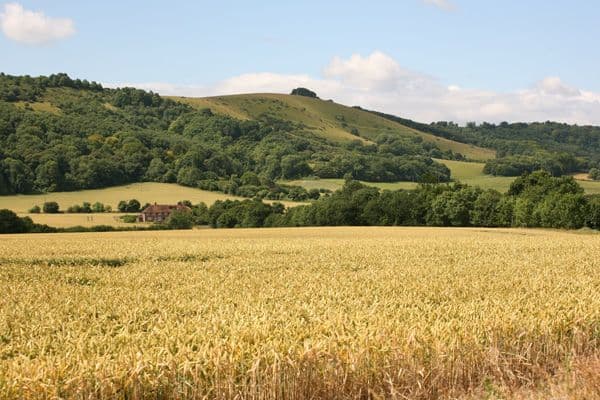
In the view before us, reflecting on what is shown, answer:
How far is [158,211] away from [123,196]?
21737 millimetres

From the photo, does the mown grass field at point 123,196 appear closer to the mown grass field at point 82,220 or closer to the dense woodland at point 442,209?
the mown grass field at point 82,220

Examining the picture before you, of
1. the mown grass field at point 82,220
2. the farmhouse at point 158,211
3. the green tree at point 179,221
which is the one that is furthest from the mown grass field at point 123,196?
the green tree at point 179,221

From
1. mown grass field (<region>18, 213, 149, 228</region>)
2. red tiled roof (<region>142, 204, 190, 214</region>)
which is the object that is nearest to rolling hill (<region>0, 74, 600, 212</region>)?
red tiled roof (<region>142, 204, 190, 214</region>)

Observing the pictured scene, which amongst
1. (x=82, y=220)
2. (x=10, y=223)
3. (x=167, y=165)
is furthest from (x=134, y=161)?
(x=10, y=223)

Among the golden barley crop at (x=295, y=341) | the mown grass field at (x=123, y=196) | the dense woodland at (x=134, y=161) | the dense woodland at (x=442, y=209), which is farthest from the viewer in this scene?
the dense woodland at (x=134, y=161)

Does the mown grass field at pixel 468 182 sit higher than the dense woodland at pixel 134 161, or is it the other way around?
the dense woodland at pixel 134 161

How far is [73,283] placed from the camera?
1880cm

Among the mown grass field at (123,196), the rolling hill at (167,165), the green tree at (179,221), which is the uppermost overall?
the rolling hill at (167,165)

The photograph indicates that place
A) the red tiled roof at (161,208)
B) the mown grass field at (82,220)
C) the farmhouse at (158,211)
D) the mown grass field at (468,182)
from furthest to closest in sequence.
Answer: the mown grass field at (468,182)
the red tiled roof at (161,208)
the farmhouse at (158,211)
the mown grass field at (82,220)

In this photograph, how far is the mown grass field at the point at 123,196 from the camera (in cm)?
11838

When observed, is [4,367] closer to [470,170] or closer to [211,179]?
[211,179]

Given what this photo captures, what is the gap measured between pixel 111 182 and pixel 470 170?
101766 mm

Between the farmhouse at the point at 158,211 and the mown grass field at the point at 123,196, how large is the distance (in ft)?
26.4

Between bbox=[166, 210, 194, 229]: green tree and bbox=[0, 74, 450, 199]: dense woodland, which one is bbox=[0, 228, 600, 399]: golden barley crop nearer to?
bbox=[166, 210, 194, 229]: green tree
